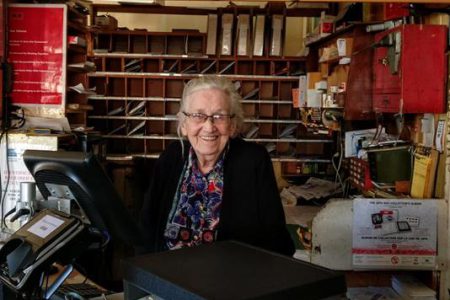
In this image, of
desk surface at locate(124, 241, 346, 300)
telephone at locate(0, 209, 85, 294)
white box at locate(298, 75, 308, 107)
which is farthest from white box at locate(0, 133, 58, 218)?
white box at locate(298, 75, 308, 107)

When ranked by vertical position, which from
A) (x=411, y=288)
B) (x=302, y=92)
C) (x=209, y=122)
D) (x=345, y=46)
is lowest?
(x=411, y=288)

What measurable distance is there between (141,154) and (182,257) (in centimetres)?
519

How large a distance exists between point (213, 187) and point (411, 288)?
139 cm

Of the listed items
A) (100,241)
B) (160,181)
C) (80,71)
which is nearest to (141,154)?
(80,71)

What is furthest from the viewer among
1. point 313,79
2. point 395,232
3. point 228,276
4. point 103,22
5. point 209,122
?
point 103,22

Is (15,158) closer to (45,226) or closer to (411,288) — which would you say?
(45,226)

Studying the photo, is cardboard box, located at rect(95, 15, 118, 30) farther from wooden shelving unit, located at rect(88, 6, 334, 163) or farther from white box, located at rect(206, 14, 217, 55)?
white box, located at rect(206, 14, 217, 55)

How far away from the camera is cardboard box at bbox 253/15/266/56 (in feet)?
19.2

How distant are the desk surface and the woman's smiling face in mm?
791

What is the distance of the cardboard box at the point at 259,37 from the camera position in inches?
230

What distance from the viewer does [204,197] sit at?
5.90 feet

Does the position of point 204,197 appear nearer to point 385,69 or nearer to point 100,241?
point 100,241

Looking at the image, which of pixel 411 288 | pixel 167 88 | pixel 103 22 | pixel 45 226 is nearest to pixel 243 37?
pixel 167 88

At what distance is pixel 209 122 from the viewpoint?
175 centimetres
